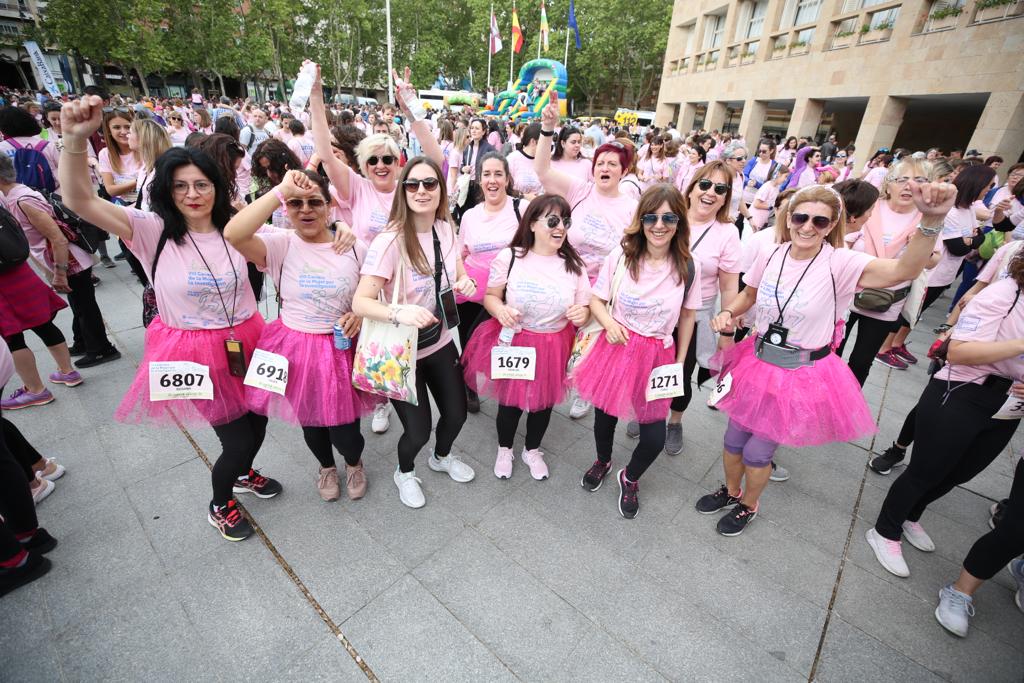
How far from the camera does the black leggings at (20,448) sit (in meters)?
2.70

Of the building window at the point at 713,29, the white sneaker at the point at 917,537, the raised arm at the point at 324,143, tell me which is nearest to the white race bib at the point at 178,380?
the raised arm at the point at 324,143

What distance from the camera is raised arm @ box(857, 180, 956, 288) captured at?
2.02m

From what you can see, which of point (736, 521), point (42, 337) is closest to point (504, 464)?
point (736, 521)

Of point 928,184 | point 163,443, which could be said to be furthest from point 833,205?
point 163,443

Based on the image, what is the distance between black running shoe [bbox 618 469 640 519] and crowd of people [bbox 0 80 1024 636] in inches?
1.0

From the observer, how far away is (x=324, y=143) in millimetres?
3229

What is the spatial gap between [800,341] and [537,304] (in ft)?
5.07

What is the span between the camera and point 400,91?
3871mm

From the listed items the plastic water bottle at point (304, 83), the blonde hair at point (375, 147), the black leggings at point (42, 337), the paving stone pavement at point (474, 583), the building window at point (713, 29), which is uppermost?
the building window at point (713, 29)

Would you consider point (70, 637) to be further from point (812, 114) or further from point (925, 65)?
point (812, 114)

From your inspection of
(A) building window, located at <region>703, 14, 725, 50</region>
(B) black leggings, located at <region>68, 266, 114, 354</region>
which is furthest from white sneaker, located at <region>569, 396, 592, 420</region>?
(A) building window, located at <region>703, 14, 725, 50</region>

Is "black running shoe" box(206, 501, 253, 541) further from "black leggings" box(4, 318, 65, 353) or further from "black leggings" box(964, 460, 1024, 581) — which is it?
"black leggings" box(964, 460, 1024, 581)

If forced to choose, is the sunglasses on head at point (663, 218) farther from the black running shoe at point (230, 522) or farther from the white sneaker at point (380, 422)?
the black running shoe at point (230, 522)

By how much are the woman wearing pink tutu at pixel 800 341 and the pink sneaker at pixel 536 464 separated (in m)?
1.35
